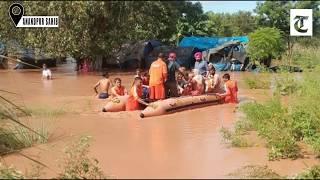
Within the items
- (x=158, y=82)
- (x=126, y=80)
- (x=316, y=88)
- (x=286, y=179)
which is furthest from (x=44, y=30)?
(x=286, y=179)

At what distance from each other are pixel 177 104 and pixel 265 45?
12.4 m

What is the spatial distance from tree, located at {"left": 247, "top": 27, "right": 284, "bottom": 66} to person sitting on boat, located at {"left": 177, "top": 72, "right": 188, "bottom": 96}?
374 inches

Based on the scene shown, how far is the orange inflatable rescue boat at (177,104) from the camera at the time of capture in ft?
40.3

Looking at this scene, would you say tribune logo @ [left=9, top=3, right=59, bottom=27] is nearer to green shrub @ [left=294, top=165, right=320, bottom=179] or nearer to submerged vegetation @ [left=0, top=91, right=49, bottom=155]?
submerged vegetation @ [left=0, top=91, right=49, bottom=155]

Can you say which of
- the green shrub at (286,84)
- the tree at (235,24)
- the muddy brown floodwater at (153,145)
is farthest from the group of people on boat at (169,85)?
the tree at (235,24)

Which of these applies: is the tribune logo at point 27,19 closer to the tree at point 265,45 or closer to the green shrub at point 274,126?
the tree at point 265,45

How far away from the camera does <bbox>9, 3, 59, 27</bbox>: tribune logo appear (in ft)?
79.9

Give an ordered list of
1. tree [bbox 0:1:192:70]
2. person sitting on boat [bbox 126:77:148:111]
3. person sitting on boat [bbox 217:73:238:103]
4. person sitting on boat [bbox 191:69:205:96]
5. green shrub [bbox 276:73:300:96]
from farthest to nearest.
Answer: tree [bbox 0:1:192:70]
person sitting on boat [bbox 217:73:238:103]
person sitting on boat [bbox 191:69:205:96]
person sitting on boat [bbox 126:77:148:111]
green shrub [bbox 276:73:300:96]

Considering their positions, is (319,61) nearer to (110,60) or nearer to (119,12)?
(119,12)

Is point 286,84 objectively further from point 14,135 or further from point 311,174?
point 14,135

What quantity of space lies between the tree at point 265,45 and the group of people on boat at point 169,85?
8481 millimetres

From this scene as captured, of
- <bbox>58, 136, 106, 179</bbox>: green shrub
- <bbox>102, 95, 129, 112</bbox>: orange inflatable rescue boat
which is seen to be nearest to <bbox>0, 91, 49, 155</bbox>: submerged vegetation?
<bbox>58, 136, 106, 179</bbox>: green shrub

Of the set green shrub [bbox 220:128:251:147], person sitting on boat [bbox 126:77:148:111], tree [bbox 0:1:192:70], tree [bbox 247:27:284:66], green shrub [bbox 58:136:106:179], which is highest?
tree [bbox 0:1:192:70]

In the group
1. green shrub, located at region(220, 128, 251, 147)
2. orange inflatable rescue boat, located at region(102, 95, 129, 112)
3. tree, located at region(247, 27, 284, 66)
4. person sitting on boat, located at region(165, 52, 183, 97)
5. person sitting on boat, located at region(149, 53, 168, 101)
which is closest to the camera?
green shrub, located at region(220, 128, 251, 147)
